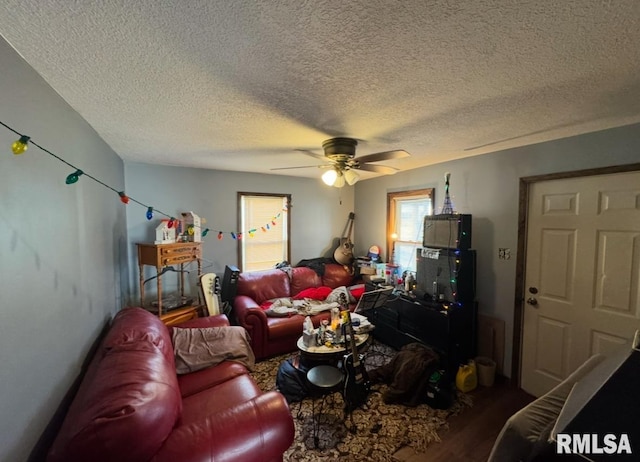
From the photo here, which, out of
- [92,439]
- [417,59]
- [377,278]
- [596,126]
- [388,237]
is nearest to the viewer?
[92,439]

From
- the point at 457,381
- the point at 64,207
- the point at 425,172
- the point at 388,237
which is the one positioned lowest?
the point at 457,381

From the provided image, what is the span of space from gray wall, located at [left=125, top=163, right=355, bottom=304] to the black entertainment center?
6.47 feet

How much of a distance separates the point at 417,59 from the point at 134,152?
291 cm

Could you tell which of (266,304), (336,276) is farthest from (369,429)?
(336,276)

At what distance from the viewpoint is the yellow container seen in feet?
8.28

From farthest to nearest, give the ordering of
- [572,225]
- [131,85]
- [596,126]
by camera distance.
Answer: [572,225] → [596,126] → [131,85]

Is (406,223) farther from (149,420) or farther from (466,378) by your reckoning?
(149,420)

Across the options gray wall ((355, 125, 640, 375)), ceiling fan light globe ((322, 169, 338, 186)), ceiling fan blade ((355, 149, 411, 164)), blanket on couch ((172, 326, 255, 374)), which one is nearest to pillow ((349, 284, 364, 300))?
gray wall ((355, 125, 640, 375))

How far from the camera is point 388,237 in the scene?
4.19m

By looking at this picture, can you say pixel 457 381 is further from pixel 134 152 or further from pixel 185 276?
pixel 134 152

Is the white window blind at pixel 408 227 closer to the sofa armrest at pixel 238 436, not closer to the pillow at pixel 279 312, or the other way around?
the pillow at pixel 279 312

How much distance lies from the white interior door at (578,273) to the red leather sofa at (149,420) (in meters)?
2.49

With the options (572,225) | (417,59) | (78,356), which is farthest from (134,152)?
(572,225)

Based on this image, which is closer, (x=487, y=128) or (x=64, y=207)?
(x=64, y=207)
